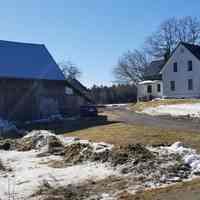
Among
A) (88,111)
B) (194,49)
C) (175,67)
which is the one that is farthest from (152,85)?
(88,111)

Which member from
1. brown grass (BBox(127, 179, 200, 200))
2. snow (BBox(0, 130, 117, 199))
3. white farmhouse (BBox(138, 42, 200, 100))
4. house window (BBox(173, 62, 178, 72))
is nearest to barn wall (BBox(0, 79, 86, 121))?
snow (BBox(0, 130, 117, 199))

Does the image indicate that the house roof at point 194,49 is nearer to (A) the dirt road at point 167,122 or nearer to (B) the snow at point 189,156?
(A) the dirt road at point 167,122

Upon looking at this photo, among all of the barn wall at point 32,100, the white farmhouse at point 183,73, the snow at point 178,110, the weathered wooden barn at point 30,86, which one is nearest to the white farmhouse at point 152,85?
the white farmhouse at point 183,73

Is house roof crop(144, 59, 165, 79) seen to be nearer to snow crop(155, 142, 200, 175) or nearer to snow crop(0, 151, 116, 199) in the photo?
snow crop(155, 142, 200, 175)

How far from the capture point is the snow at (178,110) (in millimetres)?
30497

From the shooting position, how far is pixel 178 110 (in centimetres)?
3328

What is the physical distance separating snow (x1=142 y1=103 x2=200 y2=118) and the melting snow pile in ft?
57.9

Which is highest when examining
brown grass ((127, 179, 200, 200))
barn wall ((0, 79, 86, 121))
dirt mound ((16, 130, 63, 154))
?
Answer: barn wall ((0, 79, 86, 121))

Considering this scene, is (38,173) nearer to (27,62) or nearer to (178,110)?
(27,62)

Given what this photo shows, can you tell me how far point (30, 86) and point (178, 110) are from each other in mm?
12655

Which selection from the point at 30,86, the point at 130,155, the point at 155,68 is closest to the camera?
the point at 130,155

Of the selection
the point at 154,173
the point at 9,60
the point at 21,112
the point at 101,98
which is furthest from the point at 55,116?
the point at 101,98

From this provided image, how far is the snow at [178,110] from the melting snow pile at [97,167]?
17.6 m

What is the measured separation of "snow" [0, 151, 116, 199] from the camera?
8.80m
